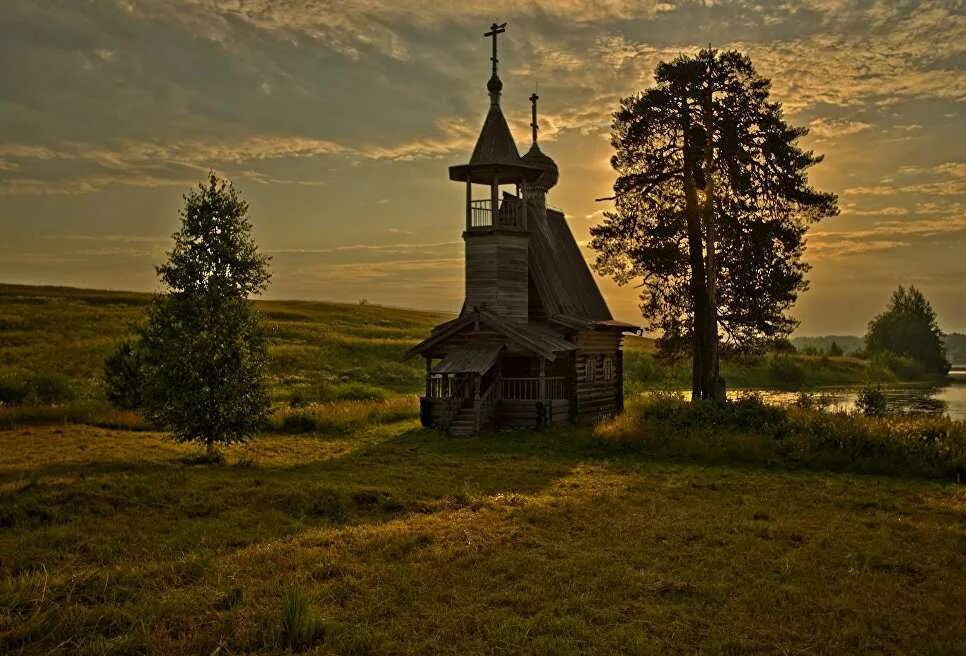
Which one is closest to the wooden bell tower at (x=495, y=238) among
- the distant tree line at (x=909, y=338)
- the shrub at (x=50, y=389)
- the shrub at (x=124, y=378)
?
the shrub at (x=124, y=378)

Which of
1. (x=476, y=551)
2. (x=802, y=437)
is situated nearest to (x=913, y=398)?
(x=802, y=437)

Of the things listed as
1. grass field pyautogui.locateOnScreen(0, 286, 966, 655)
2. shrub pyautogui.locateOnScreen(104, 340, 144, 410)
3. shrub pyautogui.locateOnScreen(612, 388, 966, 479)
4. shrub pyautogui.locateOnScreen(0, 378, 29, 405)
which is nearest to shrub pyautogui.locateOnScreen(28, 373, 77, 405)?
shrub pyautogui.locateOnScreen(0, 378, 29, 405)

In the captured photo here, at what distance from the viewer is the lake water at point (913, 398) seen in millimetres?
36469

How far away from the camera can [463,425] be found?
2750 cm

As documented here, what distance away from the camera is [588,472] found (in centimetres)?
1933

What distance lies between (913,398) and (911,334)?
141 ft

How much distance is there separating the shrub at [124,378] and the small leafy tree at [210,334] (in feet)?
32.9

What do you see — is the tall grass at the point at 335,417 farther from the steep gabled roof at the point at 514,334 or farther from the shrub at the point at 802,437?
the shrub at the point at 802,437

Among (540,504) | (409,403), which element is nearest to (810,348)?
(409,403)

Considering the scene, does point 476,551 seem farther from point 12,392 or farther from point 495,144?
point 12,392

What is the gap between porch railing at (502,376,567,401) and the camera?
3000 centimetres

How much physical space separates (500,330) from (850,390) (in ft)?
124

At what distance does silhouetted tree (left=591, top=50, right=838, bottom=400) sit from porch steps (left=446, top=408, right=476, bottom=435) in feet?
31.4

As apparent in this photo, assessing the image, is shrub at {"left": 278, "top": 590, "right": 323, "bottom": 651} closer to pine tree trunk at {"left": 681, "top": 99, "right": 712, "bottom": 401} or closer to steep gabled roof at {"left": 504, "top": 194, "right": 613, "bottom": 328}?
steep gabled roof at {"left": 504, "top": 194, "right": 613, "bottom": 328}
